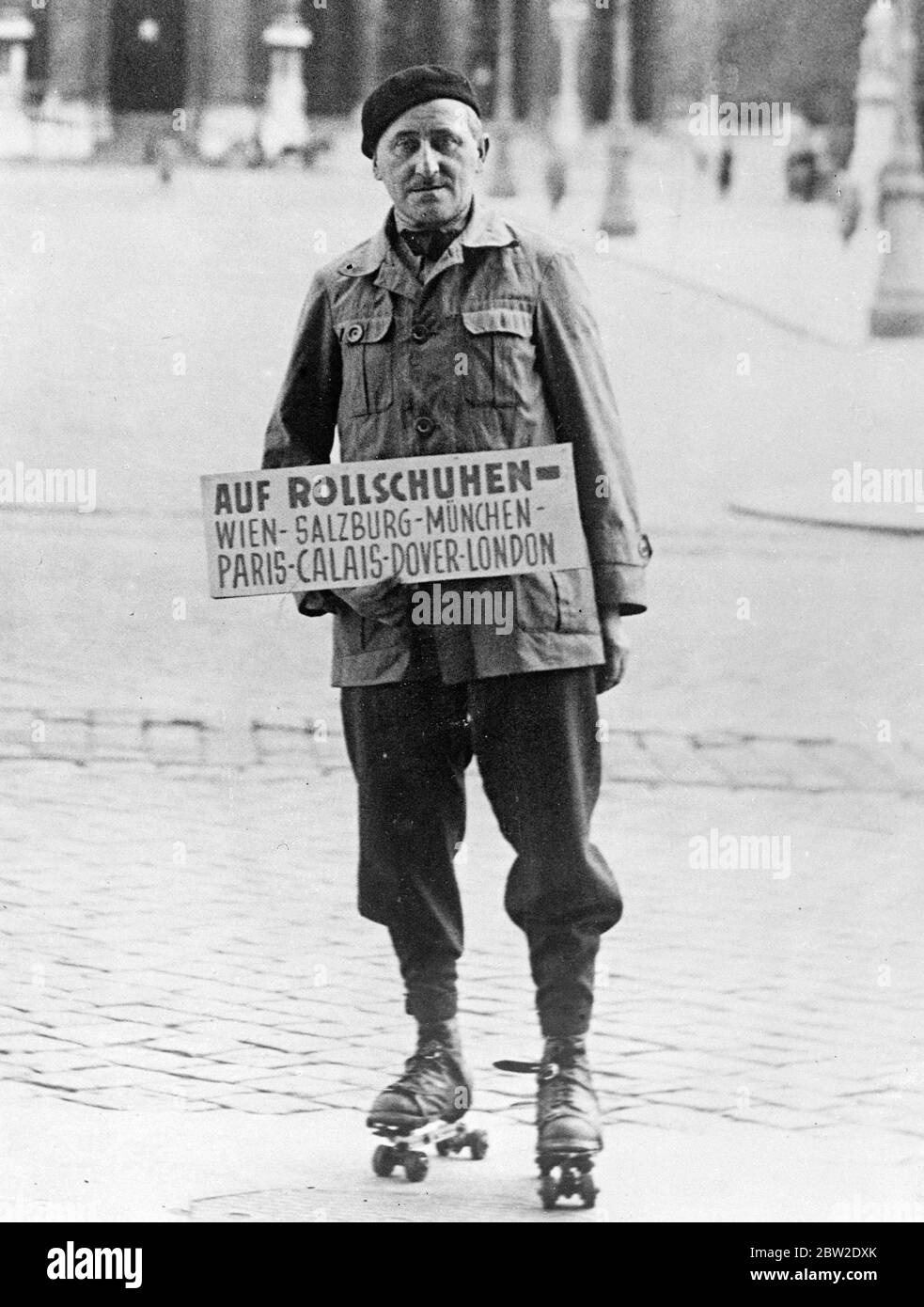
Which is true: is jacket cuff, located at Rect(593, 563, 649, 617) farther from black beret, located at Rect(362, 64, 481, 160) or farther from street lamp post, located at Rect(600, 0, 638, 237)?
street lamp post, located at Rect(600, 0, 638, 237)

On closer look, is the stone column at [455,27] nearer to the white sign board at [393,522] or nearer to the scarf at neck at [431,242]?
the scarf at neck at [431,242]

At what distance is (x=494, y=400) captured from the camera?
4953 millimetres

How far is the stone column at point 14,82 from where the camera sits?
7.18 metres

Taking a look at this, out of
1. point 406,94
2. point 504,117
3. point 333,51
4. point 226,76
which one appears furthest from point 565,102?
point 406,94

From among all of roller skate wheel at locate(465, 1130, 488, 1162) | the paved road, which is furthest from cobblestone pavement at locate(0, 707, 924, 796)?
roller skate wheel at locate(465, 1130, 488, 1162)

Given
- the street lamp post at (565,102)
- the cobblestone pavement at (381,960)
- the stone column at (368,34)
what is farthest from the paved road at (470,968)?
the stone column at (368,34)

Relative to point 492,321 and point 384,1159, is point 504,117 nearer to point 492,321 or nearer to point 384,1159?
point 492,321

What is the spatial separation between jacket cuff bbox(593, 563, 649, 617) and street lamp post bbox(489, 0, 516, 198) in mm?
2475

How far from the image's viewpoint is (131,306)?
288 inches

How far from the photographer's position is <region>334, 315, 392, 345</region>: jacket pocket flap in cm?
498

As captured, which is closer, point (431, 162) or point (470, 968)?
point (431, 162)

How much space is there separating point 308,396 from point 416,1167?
1.57 meters

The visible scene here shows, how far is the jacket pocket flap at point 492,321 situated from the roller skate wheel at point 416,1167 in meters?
1.63
